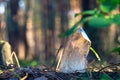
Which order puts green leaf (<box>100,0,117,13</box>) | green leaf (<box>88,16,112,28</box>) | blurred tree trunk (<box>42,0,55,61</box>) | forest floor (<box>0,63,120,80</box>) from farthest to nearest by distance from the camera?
blurred tree trunk (<box>42,0,55,61</box>)
forest floor (<box>0,63,120,80</box>)
green leaf (<box>100,0,117,13</box>)
green leaf (<box>88,16,112,28</box>)

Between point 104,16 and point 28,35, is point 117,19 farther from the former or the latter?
point 28,35

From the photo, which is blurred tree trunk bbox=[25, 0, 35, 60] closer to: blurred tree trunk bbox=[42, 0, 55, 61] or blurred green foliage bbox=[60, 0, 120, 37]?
blurred tree trunk bbox=[42, 0, 55, 61]

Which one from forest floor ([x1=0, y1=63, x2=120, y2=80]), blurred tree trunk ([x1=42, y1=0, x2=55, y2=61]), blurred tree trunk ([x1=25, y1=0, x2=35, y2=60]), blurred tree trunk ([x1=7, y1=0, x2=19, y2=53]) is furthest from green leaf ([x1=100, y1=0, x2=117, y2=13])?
blurred tree trunk ([x1=42, y1=0, x2=55, y2=61])

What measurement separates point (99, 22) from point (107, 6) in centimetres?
18

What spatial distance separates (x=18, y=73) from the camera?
107 inches

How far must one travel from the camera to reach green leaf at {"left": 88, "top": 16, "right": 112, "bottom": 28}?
1768mm

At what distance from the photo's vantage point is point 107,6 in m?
1.96

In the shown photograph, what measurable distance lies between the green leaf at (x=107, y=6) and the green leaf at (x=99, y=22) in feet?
0.26

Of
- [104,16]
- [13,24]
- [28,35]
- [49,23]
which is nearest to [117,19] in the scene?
[104,16]

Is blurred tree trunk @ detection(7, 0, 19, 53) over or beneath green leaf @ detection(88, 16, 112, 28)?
beneath

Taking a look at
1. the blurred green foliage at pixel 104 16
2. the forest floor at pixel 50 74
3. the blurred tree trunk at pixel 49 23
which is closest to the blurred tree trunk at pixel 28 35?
the blurred tree trunk at pixel 49 23

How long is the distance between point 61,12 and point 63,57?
23.4 meters

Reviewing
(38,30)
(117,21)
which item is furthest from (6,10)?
(117,21)

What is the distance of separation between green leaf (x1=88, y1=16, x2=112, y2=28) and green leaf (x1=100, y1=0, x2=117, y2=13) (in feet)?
0.26
